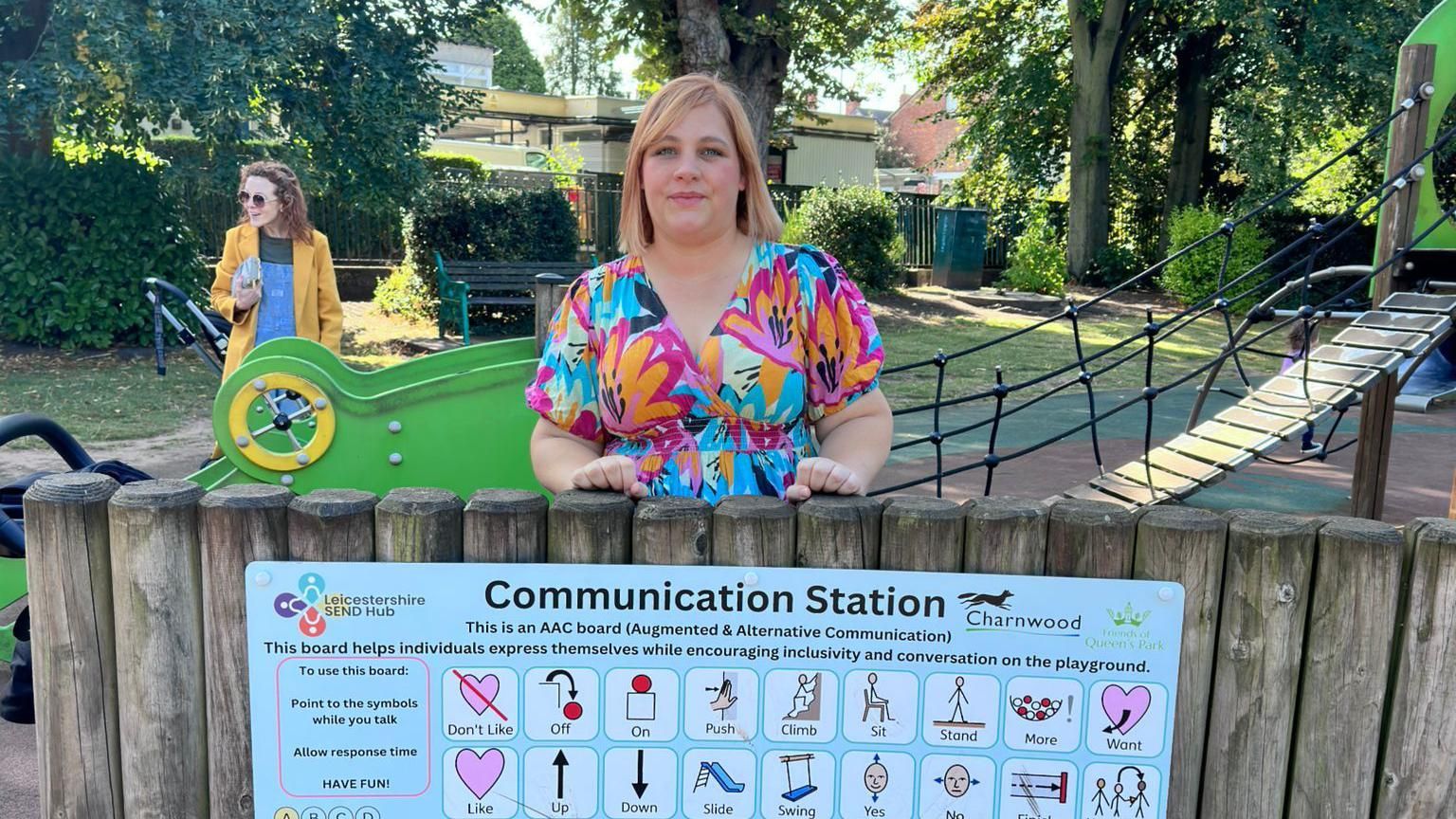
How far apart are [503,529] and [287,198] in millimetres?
4471

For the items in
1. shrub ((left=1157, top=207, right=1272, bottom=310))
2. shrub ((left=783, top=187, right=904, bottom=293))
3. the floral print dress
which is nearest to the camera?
the floral print dress

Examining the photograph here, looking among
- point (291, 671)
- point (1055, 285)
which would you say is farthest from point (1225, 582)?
point (1055, 285)

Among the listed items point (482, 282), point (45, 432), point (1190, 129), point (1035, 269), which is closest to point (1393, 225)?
point (45, 432)

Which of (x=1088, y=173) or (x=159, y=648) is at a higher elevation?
(x=1088, y=173)

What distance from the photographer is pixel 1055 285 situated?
1886 centimetres

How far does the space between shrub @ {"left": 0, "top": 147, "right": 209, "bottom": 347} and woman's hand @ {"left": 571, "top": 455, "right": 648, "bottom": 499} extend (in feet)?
34.7

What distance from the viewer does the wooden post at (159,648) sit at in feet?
5.86

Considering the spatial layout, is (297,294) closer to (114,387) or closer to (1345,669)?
(114,387)

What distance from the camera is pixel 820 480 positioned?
1891mm

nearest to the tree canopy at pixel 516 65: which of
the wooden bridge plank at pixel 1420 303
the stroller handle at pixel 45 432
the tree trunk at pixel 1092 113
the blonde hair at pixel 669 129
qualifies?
the tree trunk at pixel 1092 113

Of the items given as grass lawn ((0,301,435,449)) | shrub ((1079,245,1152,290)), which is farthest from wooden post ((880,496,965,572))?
shrub ((1079,245,1152,290))

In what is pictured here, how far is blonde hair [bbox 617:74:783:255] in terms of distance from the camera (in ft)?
6.77

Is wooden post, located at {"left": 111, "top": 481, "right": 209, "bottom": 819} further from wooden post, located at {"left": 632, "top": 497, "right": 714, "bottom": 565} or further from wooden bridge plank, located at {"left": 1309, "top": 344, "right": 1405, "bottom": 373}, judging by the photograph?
wooden bridge plank, located at {"left": 1309, "top": 344, "right": 1405, "bottom": 373}

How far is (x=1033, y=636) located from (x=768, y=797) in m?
0.48
